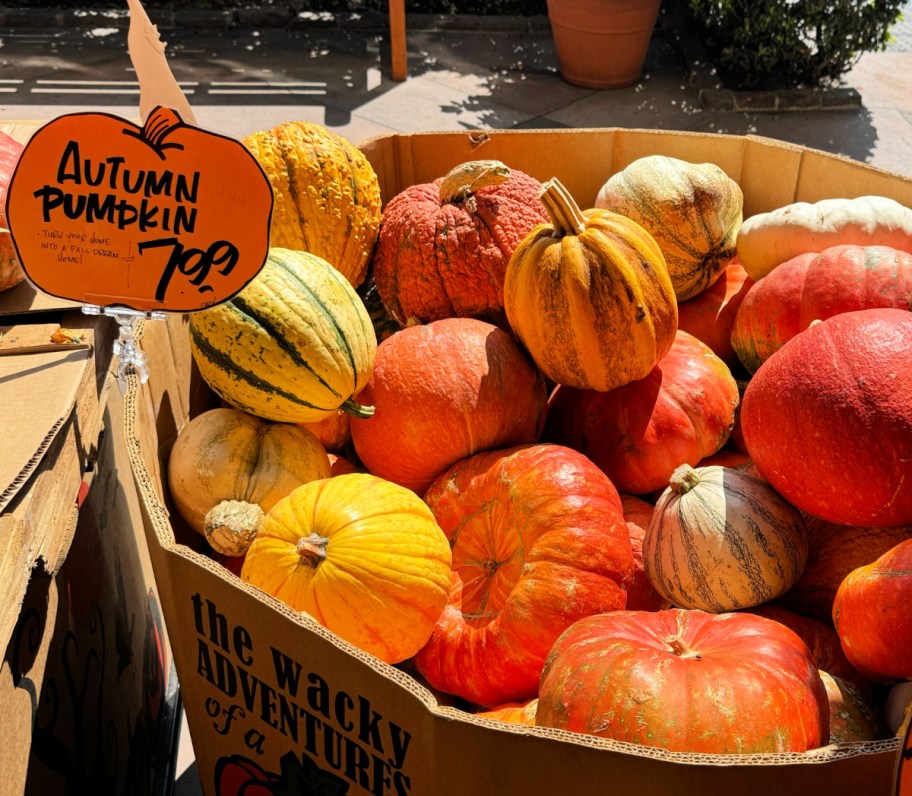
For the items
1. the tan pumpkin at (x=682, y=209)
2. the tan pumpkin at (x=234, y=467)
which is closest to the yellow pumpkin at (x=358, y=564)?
the tan pumpkin at (x=234, y=467)

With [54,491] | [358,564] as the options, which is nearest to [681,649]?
[358,564]

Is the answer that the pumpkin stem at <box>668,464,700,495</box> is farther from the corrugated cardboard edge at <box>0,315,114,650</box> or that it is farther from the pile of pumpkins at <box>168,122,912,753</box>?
the corrugated cardboard edge at <box>0,315,114,650</box>

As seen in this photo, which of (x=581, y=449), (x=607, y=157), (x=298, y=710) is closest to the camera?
(x=298, y=710)

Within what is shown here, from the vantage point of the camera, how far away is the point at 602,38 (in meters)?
5.82

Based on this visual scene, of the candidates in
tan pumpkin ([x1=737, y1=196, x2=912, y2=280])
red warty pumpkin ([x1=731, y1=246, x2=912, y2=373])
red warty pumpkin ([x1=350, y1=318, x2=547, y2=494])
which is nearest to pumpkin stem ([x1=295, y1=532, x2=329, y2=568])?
red warty pumpkin ([x1=350, y1=318, x2=547, y2=494])

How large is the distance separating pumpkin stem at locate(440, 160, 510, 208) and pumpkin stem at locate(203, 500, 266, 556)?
2.71 ft

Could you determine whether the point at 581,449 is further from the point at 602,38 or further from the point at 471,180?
the point at 602,38

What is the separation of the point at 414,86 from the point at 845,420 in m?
5.17

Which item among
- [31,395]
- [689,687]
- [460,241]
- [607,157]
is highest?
[607,157]

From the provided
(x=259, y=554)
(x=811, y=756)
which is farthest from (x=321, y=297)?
(x=811, y=756)

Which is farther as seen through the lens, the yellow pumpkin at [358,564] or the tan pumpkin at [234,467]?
the tan pumpkin at [234,467]

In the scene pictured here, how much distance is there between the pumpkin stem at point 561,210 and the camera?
5.42ft

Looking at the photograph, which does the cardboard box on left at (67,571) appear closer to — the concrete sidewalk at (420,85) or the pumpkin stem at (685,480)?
the pumpkin stem at (685,480)

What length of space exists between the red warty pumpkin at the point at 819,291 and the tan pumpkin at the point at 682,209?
0.61 feet
